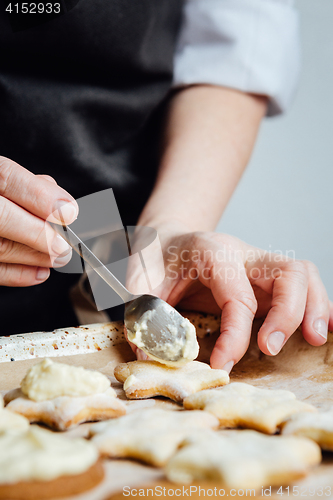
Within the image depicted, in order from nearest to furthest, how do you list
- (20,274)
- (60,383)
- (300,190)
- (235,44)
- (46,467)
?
1. (46,467)
2. (60,383)
3. (20,274)
4. (235,44)
5. (300,190)

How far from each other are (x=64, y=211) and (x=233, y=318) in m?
0.41

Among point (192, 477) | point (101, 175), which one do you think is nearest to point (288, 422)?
point (192, 477)

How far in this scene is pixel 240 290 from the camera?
3.05ft

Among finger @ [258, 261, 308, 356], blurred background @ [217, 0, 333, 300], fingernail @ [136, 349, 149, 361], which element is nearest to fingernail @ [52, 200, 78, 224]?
fingernail @ [136, 349, 149, 361]

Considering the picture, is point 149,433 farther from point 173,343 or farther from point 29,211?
point 29,211

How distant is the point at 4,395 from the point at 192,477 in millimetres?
421

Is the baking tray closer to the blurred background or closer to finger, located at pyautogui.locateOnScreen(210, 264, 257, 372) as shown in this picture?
finger, located at pyautogui.locateOnScreen(210, 264, 257, 372)

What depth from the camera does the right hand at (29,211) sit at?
32.0 inches

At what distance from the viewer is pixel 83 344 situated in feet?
3.25

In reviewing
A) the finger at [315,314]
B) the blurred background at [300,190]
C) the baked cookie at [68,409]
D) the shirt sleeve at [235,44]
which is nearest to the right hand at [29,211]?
the baked cookie at [68,409]

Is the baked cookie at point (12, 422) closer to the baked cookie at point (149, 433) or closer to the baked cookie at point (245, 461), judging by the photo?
the baked cookie at point (149, 433)

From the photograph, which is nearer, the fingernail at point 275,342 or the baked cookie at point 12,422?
the baked cookie at point 12,422

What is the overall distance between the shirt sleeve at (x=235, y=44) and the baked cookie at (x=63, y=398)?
46.2 inches

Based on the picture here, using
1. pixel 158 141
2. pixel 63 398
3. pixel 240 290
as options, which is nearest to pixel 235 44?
pixel 158 141
